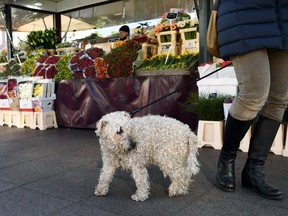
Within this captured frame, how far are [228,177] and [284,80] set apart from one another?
883mm

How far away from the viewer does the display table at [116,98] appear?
5148mm

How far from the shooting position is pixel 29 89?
6.62 meters

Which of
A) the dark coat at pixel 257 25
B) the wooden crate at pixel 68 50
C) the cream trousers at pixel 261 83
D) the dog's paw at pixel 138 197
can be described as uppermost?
the wooden crate at pixel 68 50

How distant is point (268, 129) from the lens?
266 cm

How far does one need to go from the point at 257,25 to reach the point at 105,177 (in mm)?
1624

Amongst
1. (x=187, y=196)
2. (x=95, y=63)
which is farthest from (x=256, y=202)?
(x=95, y=63)

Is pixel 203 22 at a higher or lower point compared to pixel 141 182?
higher

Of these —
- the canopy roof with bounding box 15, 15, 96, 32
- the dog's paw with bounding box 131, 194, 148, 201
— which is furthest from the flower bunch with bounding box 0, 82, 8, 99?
the dog's paw with bounding box 131, 194, 148, 201

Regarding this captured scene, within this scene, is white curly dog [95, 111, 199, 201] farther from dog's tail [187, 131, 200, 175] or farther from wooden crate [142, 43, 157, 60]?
wooden crate [142, 43, 157, 60]

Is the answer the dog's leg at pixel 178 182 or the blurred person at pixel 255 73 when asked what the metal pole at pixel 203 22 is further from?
the dog's leg at pixel 178 182

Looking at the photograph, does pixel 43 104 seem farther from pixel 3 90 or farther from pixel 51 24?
pixel 51 24

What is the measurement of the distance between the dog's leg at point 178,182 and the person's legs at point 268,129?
1.73 ft

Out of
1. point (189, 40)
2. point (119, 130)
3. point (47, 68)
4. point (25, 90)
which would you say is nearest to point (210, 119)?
point (189, 40)

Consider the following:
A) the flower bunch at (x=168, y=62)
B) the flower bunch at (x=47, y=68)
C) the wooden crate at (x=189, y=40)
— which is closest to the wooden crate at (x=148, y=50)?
the flower bunch at (x=168, y=62)
